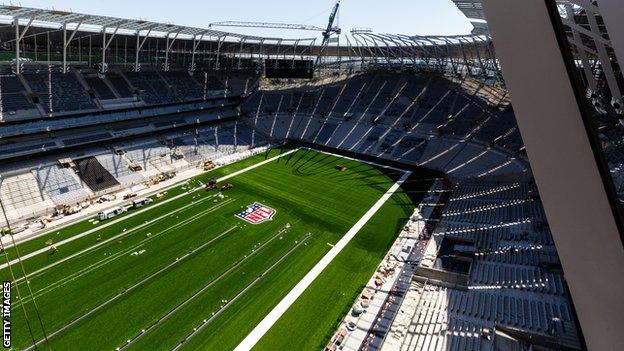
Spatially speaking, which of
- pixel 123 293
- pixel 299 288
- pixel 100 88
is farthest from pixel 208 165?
pixel 299 288

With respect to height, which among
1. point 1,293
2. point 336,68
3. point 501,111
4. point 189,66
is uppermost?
point 336,68

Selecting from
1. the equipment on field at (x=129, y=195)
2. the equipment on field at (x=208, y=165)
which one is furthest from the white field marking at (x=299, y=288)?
the equipment on field at (x=129, y=195)

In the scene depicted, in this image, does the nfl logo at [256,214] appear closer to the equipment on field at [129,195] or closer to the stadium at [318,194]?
the stadium at [318,194]

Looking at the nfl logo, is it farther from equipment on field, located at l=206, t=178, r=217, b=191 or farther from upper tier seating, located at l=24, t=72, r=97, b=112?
upper tier seating, located at l=24, t=72, r=97, b=112

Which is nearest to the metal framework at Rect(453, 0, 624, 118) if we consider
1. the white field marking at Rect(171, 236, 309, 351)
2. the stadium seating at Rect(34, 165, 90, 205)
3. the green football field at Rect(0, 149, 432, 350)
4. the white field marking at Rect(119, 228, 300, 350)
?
the green football field at Rect(0, 149, 432, 350)

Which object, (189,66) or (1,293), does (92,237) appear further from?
(189,66)

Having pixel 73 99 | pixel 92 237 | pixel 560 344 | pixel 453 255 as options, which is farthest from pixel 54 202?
pixel 560 344
